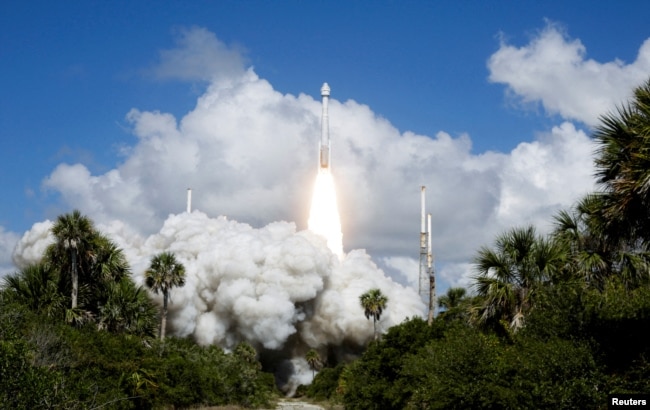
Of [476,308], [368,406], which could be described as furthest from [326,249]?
[476,308]

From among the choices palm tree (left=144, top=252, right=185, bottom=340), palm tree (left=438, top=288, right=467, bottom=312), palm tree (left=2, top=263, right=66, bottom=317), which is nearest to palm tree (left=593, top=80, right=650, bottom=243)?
palm tree (left=2, top=263, right=66, bottom=317)

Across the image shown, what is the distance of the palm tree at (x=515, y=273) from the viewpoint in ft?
87.6

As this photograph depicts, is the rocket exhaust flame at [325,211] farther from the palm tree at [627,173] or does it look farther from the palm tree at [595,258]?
the palm tree at [627,173]

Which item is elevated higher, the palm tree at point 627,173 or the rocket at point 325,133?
the rocket at point 325,133

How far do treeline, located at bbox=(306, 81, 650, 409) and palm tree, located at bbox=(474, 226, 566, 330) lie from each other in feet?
0.11

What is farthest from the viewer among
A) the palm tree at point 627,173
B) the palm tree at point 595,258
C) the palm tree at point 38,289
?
the palm tree at point 38,289

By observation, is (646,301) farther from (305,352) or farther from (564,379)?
(305,352)

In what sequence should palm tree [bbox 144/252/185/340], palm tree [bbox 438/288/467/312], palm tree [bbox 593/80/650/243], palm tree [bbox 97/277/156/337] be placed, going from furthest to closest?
palm tree [bbox 438/288/467/312] → palm tree [bbox 144/252/185/340] → palm tree [bbox 97/277/156/337] → palm tree [bbox 593/80/650/243]

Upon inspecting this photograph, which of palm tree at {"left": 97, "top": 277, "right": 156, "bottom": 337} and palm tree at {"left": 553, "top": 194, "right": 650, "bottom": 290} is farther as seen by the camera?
palm tree at {"left": 97, "top": 277, "right": 156, "bottom": 337}

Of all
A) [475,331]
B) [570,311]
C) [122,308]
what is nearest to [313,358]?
[122,308]

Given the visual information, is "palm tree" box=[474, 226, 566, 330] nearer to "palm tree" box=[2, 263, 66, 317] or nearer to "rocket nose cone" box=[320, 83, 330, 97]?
"palm tree" box=[2, 263, 66, 317]

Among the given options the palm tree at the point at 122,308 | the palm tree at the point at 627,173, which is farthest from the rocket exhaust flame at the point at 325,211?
the palm tree at the point at 627,173

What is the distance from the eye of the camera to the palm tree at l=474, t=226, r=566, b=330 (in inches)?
1051

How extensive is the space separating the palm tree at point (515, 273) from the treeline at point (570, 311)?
0.03 m
